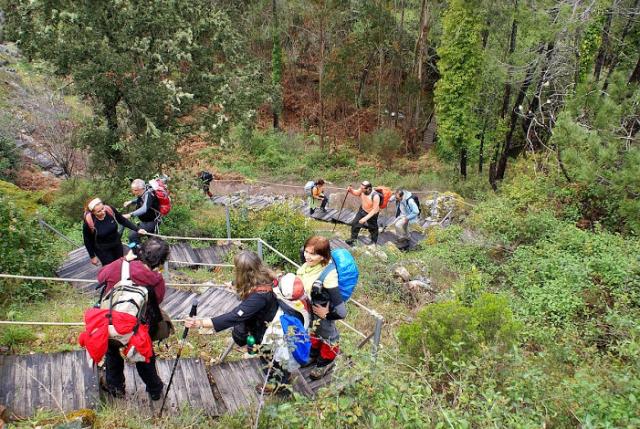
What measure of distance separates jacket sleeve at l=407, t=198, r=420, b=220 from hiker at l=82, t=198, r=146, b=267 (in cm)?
675

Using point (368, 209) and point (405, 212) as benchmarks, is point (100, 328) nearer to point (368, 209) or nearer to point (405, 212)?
point (368, 209)

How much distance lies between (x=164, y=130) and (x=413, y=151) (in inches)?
656

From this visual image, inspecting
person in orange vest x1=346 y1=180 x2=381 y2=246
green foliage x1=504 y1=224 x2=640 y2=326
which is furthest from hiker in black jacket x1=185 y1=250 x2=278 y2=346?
person in orange vest x1=346 y1=180 x2=381 y2=246

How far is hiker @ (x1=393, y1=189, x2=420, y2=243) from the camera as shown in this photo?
11242 millimetres

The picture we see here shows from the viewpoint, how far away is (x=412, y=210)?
444 inches

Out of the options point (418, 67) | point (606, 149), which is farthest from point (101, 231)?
point (418, 67)

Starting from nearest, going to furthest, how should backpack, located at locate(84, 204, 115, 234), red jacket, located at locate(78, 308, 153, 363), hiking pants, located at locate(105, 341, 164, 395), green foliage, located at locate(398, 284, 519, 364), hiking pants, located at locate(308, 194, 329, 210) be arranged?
red jacket, located at locate(78, 308, 153, 363)
hiking pants, located at locate(105, 341, 164, 395)
green foliage, located at locate(398, 284, 519, 364)
backpack, located at locate(84, 204, 115, 234)
hiking pants, located at locate(308, 194, 329, 210)

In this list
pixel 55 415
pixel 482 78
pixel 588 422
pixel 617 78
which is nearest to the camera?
pixel 588 422

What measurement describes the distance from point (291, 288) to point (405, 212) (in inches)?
309

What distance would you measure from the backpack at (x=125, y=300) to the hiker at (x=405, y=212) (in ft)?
27.3

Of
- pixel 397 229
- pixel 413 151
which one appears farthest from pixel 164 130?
pixel 413 151

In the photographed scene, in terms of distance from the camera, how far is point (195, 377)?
4.63m

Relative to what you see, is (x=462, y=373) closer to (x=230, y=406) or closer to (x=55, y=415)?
(x=230, y=406)

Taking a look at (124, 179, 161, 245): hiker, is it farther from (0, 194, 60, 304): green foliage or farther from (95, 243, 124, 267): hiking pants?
(0, 194, 60, 304): green foliage
